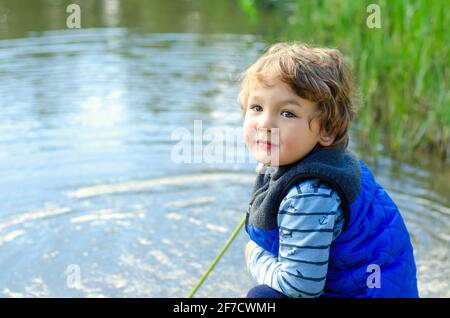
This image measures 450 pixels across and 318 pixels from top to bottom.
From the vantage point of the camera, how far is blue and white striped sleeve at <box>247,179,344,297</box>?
1700mm

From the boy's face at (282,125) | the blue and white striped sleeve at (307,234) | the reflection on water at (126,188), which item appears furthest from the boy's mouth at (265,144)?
the reflection on water at (126,188)

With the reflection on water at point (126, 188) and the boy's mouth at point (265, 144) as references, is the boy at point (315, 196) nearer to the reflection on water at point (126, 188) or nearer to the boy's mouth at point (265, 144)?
the boy's mouth at point (265, 144)

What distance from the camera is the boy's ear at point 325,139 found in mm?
1833

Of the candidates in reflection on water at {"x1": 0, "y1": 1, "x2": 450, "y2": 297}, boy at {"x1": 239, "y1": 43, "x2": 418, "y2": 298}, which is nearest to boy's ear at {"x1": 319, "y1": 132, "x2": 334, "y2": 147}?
boy at {"x1": 239, "y1": 43, "x2": 418, "y2": 298}

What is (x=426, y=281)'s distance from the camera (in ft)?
10.5

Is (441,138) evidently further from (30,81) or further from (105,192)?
(30,81)

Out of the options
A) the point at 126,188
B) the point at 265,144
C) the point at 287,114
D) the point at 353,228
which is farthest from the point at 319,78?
the point at 126,188

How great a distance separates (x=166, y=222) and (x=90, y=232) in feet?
1.45

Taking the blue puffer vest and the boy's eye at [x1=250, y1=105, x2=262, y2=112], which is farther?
the boy's eye at [x1=250, y1=105, x2=262, y2=112]

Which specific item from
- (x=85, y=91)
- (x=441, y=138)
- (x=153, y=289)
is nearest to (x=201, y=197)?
(x=153, y=289)

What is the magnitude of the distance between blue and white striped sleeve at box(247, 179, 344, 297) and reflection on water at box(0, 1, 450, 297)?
4.62 ft

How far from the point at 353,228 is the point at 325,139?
0.85 feet

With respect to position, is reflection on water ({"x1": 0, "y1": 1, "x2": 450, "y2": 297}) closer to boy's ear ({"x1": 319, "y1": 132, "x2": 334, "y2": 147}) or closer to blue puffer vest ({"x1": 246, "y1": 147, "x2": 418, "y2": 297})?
blue puffer vest ({"x1": 246, "y1": 147, "x2": 418, "y2": 297})

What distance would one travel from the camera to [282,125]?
70.4 inches
